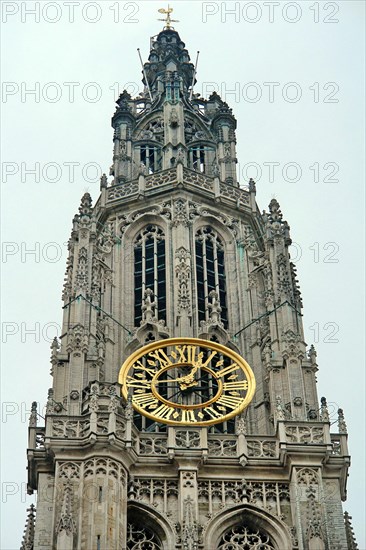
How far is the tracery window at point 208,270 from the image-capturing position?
62719mm

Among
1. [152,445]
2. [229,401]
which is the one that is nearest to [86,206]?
[229,401]

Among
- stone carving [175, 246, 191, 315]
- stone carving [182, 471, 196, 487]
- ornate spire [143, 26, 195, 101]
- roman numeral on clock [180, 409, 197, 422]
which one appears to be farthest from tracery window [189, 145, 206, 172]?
stone carving [182, 471, 196, 487]

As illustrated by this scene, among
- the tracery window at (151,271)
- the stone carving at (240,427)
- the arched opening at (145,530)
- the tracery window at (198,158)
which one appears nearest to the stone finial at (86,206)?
the tracery window at (151,271)

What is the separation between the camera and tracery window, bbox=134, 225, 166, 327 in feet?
205

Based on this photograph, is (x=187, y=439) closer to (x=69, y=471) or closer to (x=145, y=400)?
(x=145, y=400)

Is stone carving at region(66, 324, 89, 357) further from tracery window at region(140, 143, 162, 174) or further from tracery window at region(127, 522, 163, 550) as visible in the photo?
tracery window at region(140, 143, 162, 174)

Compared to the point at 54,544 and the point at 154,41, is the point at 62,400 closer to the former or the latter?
the point at 54,544

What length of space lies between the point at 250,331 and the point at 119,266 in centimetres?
601

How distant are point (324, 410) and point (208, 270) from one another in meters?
10.2

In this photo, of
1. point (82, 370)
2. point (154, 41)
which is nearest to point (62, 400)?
point (82, 370)

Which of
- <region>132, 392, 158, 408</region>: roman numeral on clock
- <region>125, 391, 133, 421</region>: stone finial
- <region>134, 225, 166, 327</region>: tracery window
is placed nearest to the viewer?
<region>125, 391, 133, 421</region>: stone finial

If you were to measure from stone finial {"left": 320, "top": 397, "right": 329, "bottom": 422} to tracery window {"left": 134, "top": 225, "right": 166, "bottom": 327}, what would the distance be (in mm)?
7946

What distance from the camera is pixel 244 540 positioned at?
173 feet

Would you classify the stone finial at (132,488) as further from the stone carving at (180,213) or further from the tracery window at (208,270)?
the stone carving at (180,213)
